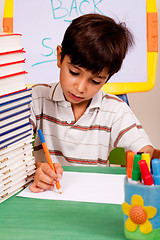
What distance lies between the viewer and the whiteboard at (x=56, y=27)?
4.17 ft

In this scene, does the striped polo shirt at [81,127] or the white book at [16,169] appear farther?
the striped polo shirt at [81,127]

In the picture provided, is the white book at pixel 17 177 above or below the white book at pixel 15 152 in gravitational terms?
below

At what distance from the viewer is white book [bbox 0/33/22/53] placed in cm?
52

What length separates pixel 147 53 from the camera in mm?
1271

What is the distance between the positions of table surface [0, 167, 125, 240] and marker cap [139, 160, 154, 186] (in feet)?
0.29

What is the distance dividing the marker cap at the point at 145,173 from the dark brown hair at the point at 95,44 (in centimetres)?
48

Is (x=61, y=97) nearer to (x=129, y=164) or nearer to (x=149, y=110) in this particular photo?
(x=129, y=164)

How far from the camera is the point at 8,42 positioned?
531mm

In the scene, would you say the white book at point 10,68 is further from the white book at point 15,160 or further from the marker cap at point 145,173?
the marker cap at point 145,173

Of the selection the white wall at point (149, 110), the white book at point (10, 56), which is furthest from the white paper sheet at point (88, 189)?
the white wall at point (149, 110)

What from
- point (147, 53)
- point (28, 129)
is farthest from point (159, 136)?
point (28, 129)

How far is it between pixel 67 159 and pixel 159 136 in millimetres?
1031

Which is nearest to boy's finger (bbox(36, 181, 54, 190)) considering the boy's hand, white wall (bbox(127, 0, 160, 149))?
the boy's hand

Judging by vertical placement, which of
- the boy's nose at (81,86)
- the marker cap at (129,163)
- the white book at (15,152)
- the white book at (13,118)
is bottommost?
Answer: the white book at (15,152)
